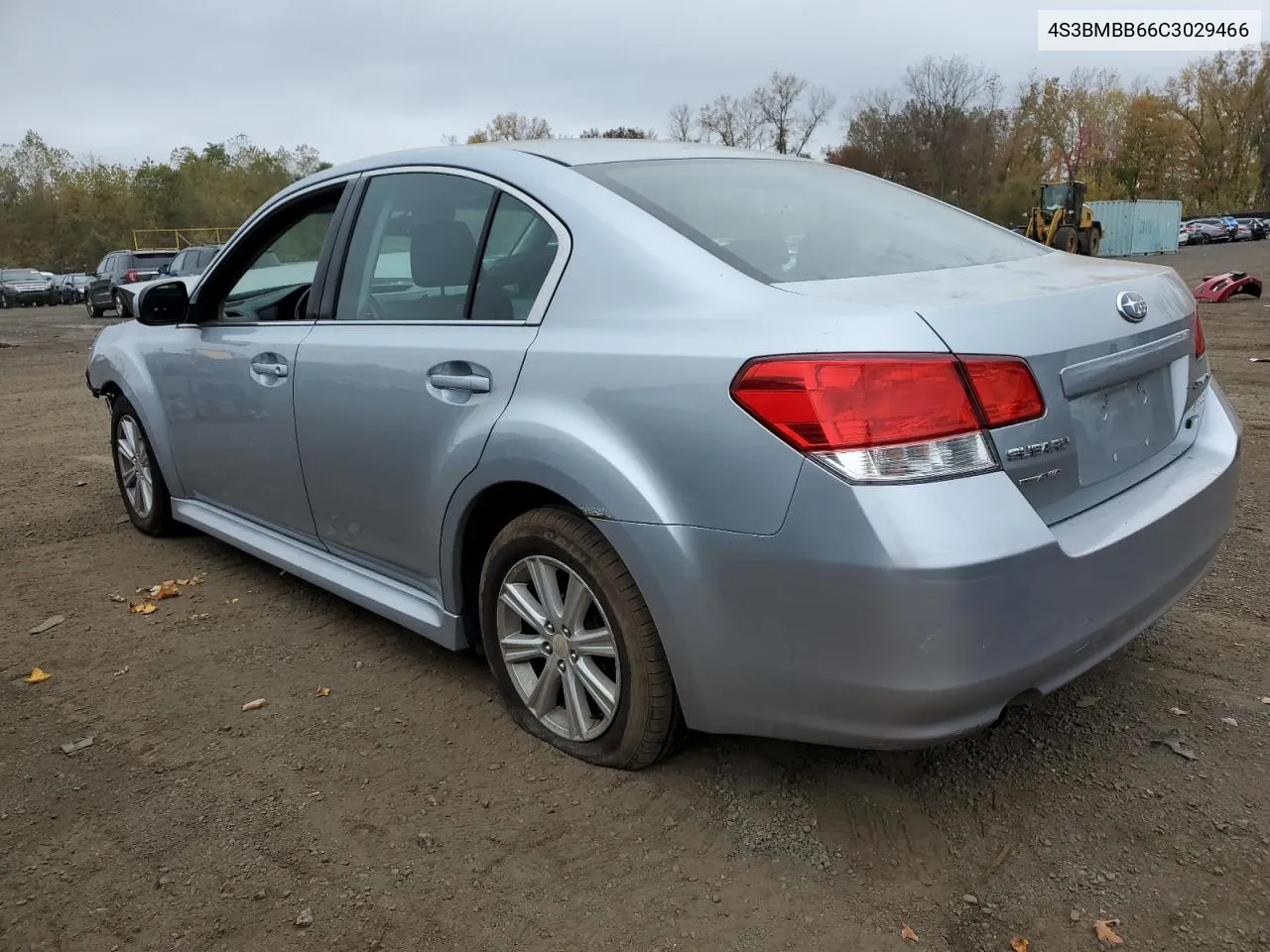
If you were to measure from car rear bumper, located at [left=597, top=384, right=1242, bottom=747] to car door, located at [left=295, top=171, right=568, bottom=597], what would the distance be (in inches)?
27.0

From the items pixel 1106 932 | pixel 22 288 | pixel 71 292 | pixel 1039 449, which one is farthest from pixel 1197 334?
pixel 71 292

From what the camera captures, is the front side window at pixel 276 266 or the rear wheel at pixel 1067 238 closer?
the front side window at pixel 276 266

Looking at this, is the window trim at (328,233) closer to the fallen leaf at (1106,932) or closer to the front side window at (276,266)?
the front side window at (276,266)

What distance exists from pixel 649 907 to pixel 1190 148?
87.8 m

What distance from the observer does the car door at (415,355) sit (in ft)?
9.24

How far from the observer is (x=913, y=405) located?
2072mm

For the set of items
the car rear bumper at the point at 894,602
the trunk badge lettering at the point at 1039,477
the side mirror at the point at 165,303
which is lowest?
the car rear bumper at the point at 894,602

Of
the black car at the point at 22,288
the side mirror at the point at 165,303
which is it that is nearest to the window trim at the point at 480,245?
the side mirror at the point at 165,303

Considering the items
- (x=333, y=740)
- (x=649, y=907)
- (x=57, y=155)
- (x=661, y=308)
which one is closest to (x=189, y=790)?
(x=333, y=740)

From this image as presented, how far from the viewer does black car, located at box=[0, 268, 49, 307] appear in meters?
39.7

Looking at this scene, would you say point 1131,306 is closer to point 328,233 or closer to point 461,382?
point 461,382

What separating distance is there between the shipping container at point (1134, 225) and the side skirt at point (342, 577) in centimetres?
4556

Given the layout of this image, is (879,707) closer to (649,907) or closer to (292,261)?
(649,907)

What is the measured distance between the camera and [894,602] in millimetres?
2037
